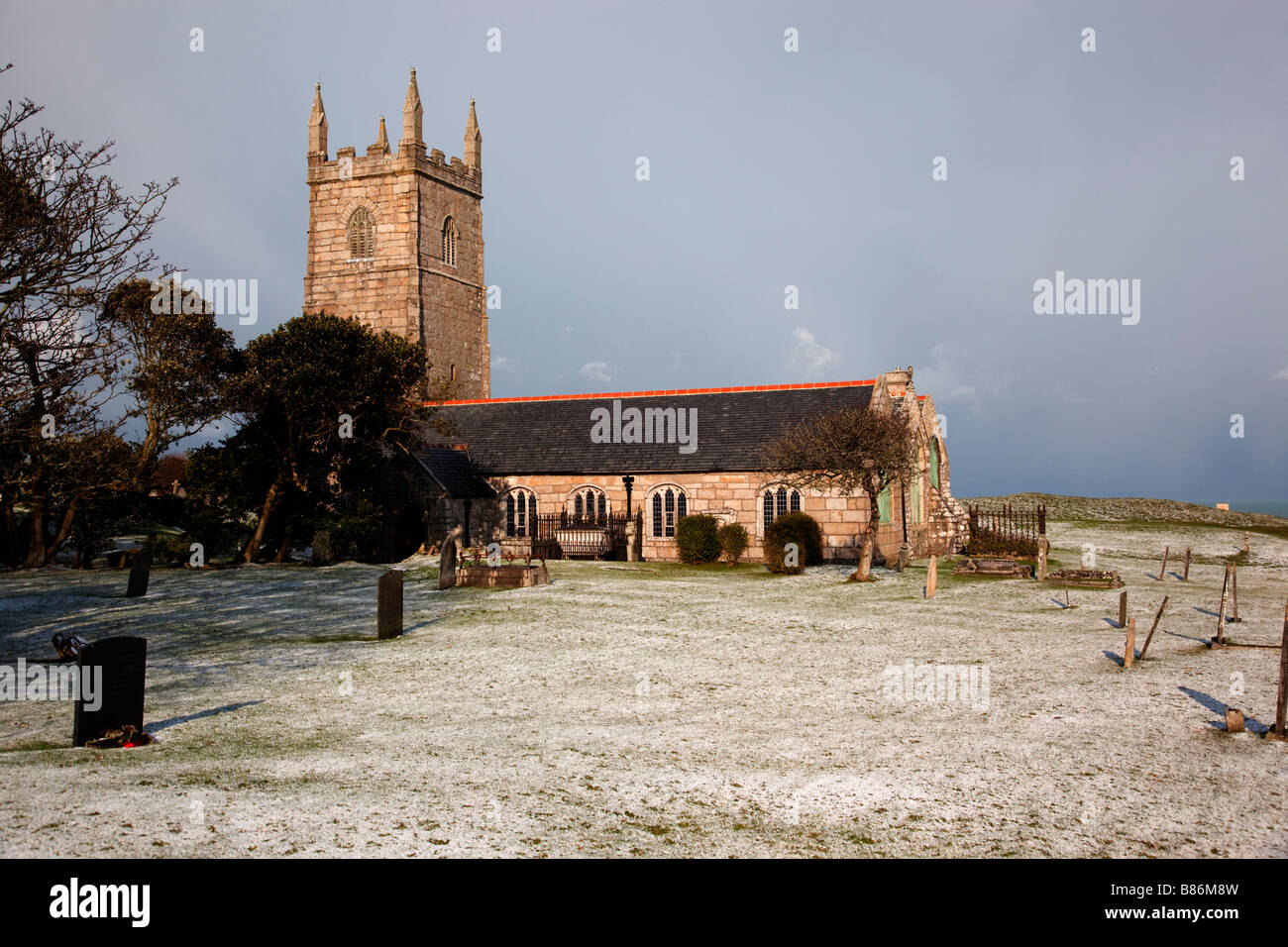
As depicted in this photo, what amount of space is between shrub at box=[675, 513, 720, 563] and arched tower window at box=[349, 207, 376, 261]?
30571 millimetres

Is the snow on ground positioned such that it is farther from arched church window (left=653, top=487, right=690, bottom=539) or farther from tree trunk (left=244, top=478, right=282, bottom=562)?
arched church window (left=653, top=487, right=690, bottom=539)

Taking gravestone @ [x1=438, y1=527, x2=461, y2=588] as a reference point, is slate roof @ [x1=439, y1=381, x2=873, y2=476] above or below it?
above

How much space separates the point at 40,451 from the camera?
85.8 feet

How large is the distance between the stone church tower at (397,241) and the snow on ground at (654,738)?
33.6 metres

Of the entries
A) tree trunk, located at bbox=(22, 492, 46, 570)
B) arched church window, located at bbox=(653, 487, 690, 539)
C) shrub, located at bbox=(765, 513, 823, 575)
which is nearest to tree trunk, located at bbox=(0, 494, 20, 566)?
tree trunk, located at bbox=(22, 492, 46, 570)

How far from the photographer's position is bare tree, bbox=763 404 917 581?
2873 centimetres

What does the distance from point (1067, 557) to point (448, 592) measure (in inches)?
996

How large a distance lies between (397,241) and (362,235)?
2.68 m

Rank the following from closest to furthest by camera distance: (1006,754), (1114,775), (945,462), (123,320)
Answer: (1114,775) < (1006,754) < (123,320) < (945,462)

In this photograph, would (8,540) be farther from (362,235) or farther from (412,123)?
(412,123)

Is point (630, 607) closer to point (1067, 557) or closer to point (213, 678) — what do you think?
point (213, 678)

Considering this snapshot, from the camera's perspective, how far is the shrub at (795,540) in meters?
31.5

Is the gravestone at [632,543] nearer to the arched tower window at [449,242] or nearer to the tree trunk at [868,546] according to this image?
the tree trunk at [868,546]
